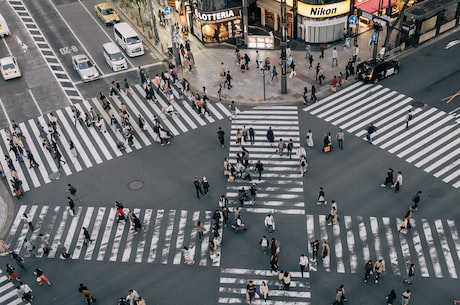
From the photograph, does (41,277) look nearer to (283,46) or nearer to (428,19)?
(283,46)

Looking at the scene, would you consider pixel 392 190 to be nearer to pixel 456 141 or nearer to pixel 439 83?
pixel 456 141

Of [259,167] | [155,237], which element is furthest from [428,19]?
[155,237]

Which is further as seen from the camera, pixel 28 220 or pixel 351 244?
pixel 28 220

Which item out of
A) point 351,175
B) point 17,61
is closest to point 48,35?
point 17,61

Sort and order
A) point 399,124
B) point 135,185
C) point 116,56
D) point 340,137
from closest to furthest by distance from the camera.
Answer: point 135,185 → point 340,137 → point 399,124 → point 116,56

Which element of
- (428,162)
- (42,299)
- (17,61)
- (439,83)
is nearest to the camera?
(42,299)

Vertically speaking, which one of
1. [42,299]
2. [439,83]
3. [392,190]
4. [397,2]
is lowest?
[42,299]
